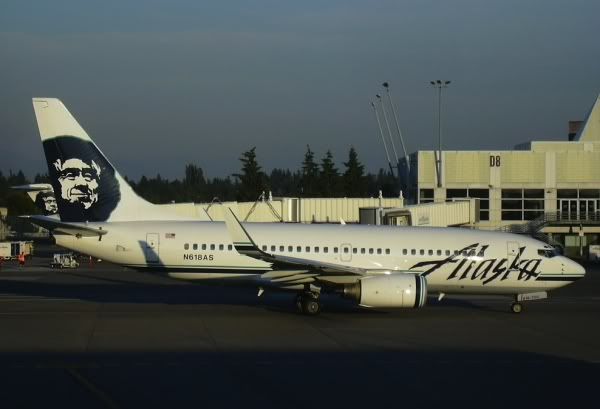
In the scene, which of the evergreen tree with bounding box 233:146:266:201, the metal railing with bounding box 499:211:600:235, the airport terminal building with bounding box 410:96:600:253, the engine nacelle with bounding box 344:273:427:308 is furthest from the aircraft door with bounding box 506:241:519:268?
the evergreen tree with bounding box 233:146:266:201

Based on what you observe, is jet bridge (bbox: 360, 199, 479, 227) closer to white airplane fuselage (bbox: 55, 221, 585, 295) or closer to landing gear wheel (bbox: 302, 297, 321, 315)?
white airplane fuselage (bbox: 55, 221, 585, 295)

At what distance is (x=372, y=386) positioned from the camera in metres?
15.8

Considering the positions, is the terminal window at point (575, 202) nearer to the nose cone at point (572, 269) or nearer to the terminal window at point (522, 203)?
the terminal window at point (522, 203)

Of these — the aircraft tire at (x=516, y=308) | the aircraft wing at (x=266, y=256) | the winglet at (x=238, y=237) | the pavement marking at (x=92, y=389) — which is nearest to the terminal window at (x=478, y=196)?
the aircraft tire at (x=516, y=308)

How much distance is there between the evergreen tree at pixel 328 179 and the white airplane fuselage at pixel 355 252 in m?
93.3

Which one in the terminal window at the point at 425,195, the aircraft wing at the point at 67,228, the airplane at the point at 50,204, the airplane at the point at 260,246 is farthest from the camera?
the terminal window at the point at 425,195

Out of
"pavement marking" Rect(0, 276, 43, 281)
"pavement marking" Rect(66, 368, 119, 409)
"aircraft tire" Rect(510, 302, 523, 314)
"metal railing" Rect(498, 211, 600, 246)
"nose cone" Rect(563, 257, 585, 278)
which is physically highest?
"metal railing" Rect(498, 211, 600, 246)

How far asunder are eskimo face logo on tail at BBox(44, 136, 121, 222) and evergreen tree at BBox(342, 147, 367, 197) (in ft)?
312

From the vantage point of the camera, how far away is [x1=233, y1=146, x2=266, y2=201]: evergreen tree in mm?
116500

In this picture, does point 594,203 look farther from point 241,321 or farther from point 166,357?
point 166,357

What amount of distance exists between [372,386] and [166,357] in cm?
528

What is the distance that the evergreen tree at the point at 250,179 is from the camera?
11650 cm

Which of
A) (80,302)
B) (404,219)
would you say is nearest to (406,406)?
(80,302)

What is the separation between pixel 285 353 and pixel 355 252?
8675mm
